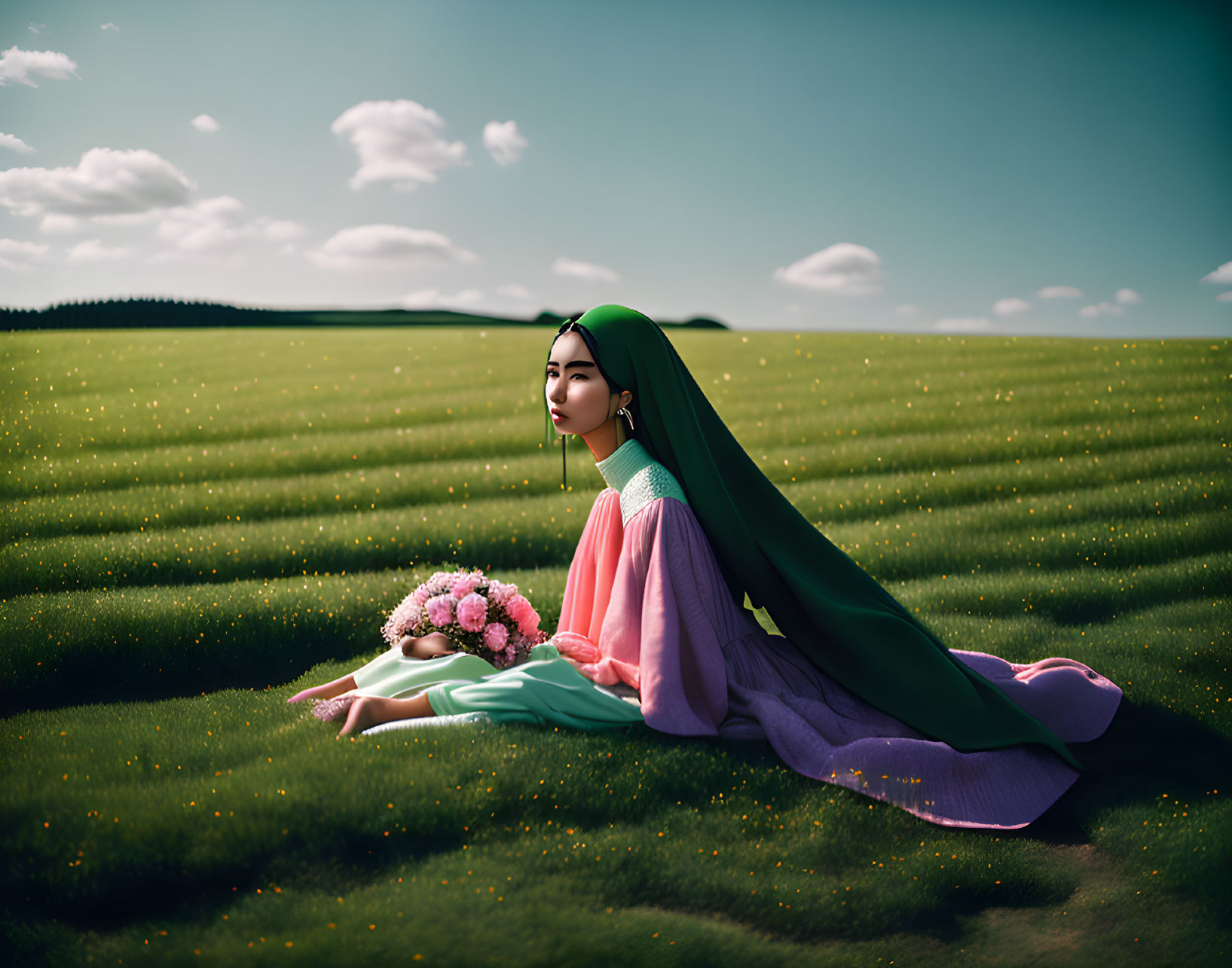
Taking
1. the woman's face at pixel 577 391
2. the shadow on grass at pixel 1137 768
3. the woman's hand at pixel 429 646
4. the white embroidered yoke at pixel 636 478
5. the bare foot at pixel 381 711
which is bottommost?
the shadow on grass at pixel 1137 768

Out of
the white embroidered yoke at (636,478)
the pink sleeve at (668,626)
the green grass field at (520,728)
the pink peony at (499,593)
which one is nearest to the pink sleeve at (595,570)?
the white embroidered yoke at (636,478)

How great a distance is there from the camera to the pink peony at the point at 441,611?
591 cm

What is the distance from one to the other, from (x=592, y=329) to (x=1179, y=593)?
7389mm

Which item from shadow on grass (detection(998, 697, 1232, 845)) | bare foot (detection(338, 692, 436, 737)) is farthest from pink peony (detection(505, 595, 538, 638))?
shadow on grass (detection(998, 697, 1232, 845))

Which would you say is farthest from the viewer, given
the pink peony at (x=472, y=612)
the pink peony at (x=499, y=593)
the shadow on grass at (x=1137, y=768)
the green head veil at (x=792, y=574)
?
the pink peony at (x=499, y=593)

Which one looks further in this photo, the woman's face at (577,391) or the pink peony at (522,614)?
the pink peony at (522,614)

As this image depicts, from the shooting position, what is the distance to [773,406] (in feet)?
55.9

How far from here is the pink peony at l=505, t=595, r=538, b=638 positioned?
606cm

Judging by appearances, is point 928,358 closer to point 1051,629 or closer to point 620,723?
point 1051,629

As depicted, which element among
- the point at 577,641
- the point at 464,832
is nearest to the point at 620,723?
the point at 577,641

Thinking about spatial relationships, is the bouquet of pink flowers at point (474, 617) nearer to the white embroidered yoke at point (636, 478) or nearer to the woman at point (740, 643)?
the woman at point (740, 643)

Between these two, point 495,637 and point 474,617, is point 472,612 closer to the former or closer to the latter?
point 474,617

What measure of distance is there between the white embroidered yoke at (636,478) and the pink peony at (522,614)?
40.2 inches

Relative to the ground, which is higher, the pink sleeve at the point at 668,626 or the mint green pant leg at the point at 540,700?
the pink sleeve at the point at 668,626
